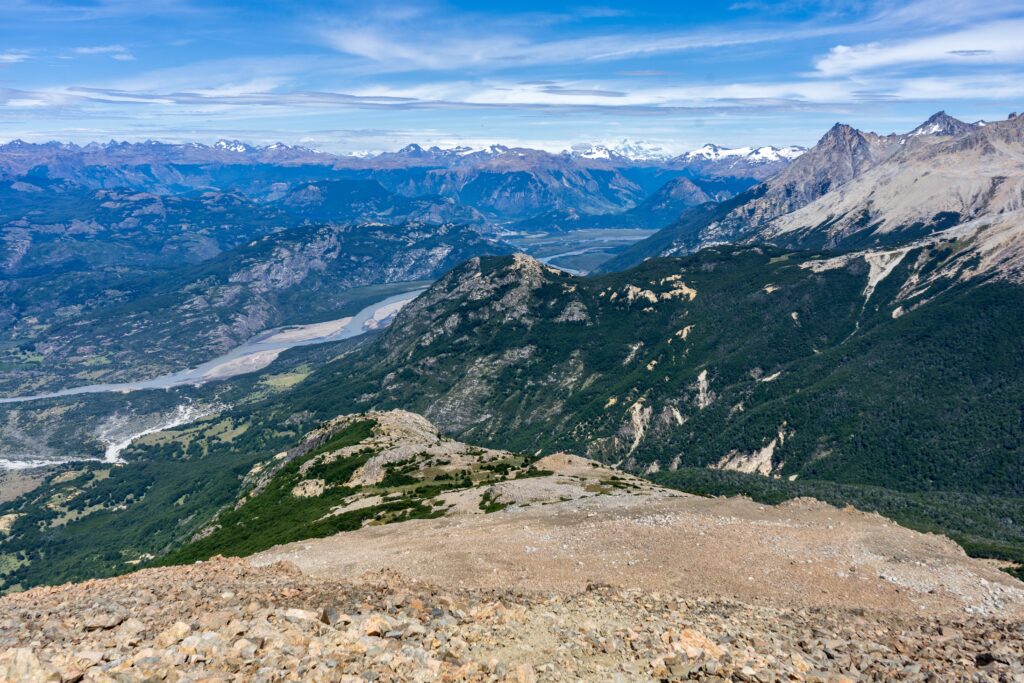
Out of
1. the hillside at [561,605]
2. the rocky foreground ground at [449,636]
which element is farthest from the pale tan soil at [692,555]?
the rocky foreground ground at [449,636]

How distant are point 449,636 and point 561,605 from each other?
1618 cm

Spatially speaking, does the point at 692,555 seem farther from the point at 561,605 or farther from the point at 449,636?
the point at 449,636

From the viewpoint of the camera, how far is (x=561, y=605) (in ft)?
188

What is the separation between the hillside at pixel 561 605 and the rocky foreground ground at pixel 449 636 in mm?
219

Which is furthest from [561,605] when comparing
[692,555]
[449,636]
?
[692,555]

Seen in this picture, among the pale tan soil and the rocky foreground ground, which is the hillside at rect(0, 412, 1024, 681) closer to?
the rocky foreground ground

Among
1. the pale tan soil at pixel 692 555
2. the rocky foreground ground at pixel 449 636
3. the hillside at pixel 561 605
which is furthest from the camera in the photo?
the pale tan soil at pixel 692 555

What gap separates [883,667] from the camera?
42812 millimetres

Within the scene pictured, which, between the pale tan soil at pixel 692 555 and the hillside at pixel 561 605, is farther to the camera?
the pale tan soil at pixel 692 555

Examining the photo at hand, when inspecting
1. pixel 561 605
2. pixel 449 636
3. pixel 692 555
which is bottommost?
pixel 692 555

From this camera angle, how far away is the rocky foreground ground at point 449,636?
36.0 m

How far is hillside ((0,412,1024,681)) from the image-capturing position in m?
38.2

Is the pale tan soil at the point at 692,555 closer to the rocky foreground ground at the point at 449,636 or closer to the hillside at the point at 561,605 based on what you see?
the hillside at the point at 561,605

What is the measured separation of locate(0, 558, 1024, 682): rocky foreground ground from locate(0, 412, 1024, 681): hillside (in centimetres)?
22
